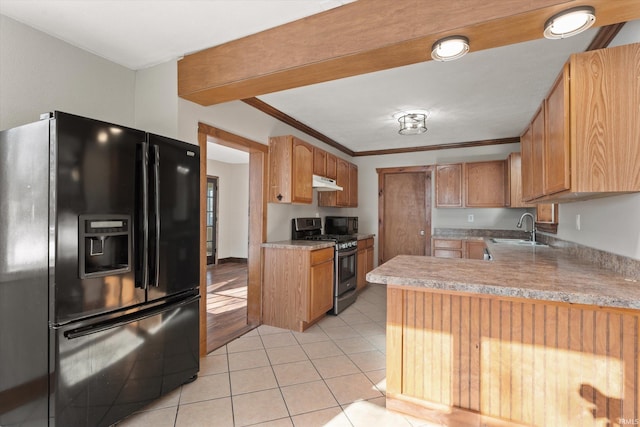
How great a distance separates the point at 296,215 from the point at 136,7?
2.75 metres

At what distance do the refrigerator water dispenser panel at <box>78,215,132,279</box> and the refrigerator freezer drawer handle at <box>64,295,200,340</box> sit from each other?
10.8 inches

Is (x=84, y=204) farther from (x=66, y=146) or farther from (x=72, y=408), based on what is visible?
(x=72, y=408)

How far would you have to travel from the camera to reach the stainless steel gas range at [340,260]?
147 inches

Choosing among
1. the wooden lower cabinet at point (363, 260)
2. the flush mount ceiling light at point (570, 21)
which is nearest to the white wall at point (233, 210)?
the wooden lower cabinet at point (363, 260)

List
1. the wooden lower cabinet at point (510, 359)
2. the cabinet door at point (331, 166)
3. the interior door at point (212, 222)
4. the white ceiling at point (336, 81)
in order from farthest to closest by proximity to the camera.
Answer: the interior door at point (212, 222) → the cabinet door at point (331, 166) → the white ceiling at point (336, 81) → the wooden lower cabinet at point (510, 359)

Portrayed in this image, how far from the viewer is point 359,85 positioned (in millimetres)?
2789

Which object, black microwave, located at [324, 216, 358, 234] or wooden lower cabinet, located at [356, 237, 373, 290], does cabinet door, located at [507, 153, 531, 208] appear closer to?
wooden lower cabinet, located at [356, 237, 373, 290]

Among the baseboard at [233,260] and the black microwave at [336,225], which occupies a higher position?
the black microwave at [336,225]

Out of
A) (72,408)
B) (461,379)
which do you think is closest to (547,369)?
(461,379)

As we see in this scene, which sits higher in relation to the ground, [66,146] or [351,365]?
[66,146]

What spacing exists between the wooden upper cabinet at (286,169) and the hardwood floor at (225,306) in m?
1.48

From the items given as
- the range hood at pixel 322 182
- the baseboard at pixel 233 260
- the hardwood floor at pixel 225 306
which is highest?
the range hood at pixel 322 182

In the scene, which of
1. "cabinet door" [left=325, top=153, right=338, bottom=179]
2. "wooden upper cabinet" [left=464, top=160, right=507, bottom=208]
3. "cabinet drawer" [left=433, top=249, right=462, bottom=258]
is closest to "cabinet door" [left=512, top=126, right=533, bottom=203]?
"wooden upper cabinet" [left=464, top=160, right=507, bottom=208]

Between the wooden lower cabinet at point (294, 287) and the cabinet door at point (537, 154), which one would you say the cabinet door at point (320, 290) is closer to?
the wooden lower cabinet at point (294, 287)
